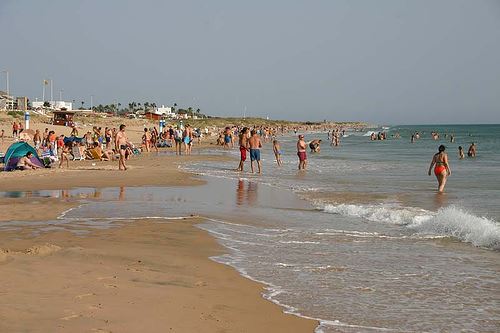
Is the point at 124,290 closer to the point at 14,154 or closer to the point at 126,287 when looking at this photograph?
the point at 126,287

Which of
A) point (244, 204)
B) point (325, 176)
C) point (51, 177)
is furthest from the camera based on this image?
point (325, 176)

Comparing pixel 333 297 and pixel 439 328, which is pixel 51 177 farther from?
pixel 439 328

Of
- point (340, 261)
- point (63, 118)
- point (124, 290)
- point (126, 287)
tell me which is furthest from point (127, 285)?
point (63, 118)

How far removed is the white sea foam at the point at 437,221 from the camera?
854 cm

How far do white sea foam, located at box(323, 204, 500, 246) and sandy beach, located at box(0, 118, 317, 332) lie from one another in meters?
3.88

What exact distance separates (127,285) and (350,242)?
3.96 m

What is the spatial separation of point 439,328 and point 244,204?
768cm

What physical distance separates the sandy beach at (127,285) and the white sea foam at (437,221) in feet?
A: 12.7

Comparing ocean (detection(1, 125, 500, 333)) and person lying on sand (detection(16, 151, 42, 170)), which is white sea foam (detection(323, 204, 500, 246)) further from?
person lying on sand (detection(16, 151, 42, 170))

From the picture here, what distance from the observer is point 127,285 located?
5090mm

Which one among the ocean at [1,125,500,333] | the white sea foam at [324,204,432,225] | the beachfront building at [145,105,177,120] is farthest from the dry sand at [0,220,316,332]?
the beachfront building at [145,105,177,120]

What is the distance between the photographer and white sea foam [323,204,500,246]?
854 cm

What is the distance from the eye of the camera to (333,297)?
17.3 ft

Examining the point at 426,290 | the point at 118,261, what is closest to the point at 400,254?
the point at 426,290
